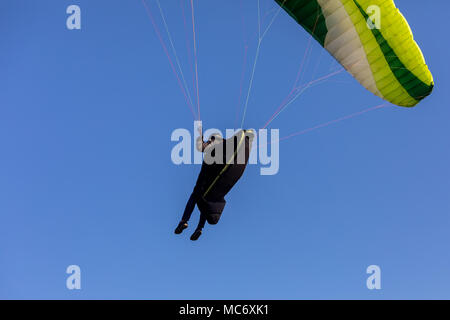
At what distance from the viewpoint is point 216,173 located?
8.08 m

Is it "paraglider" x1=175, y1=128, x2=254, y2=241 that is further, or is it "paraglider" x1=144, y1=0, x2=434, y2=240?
"paraglider" x1=144, y1=0, x2=434, y2=240

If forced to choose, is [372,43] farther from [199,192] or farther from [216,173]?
[199,192]

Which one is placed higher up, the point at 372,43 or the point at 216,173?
the point at 372,43

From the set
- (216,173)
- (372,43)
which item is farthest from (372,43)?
(216,173)

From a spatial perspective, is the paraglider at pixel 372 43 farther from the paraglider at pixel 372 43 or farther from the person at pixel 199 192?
the person at pixel 199 192

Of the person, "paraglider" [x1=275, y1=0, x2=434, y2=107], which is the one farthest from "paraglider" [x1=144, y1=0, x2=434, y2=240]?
the person

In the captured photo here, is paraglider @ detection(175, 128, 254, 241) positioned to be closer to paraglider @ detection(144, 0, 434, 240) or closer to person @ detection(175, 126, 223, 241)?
person @ detection(175, 126, 223, 241)

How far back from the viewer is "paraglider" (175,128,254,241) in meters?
8.02

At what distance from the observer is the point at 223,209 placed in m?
8.34
